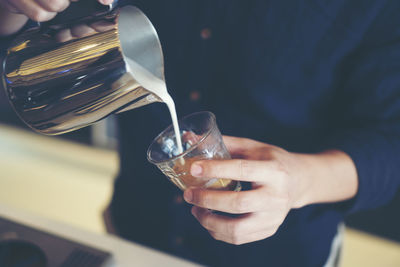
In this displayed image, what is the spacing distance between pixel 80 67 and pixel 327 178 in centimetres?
42

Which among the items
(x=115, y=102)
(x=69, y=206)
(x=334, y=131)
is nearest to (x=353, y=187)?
(x=334, y=131)

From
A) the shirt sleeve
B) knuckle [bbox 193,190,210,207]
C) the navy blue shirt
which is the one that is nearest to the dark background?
the navy blue shirt

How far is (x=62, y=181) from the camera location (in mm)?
2139

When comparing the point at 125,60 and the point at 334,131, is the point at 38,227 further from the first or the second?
the point at 334,131

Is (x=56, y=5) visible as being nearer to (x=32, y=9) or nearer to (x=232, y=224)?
(x=32, y=9)

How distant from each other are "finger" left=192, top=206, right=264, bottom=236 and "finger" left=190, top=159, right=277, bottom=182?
65mm

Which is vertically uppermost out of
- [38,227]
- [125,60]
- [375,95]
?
[125,60]

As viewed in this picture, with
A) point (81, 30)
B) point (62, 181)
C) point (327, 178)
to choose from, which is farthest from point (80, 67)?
point (62, 181)

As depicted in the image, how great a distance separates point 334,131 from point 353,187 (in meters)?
0.16

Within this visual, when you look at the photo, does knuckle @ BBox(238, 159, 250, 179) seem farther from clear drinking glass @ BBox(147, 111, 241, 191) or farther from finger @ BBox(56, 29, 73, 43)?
finger @ BBox(56, 29, 73, 43)

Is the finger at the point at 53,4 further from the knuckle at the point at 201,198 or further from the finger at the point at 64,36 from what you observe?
the knuckle at the point at 201,198

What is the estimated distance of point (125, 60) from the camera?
1.36 ft

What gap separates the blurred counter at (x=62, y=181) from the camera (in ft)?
6.04

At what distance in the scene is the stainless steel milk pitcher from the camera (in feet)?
1.40
